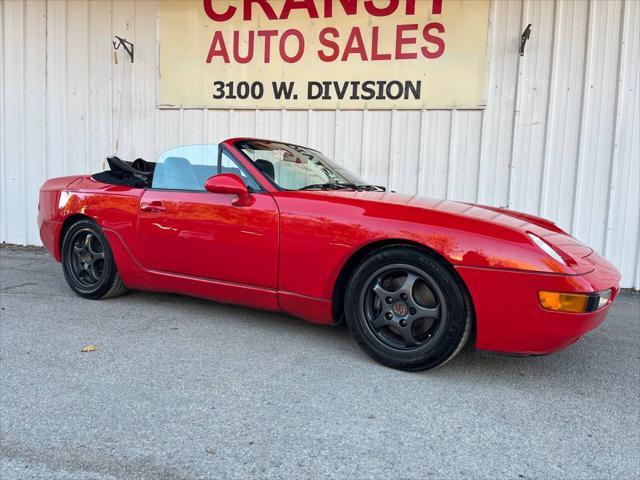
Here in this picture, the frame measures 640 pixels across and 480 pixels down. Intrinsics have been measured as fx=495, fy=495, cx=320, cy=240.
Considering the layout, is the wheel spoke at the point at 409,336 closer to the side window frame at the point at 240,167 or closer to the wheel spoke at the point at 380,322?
the wheel spoke at the point at 380,322

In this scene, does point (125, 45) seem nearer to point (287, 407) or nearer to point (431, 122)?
point (431, 122)

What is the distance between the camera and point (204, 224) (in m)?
3.54

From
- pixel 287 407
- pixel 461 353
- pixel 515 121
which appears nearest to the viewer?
pixel 287 407

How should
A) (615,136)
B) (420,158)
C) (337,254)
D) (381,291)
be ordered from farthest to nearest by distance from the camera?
1. (420,158)
2. (615,136)
3. (337,254)
4. (381,291)

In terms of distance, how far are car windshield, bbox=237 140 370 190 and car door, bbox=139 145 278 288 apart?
0.17m

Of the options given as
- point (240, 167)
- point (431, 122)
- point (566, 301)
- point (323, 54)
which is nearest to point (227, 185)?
point (240, 167)

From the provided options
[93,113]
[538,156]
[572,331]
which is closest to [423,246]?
[572,331]

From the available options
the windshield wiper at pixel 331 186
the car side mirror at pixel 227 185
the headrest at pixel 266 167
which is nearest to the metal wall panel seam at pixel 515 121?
the windshield wiper at pixel 331 186

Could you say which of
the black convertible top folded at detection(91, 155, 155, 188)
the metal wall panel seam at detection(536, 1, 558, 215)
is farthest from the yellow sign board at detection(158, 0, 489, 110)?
the black convertible top folded at detection(91, 155, 155, 188)

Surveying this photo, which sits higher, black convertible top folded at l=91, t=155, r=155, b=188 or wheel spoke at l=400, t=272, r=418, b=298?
black convertible top folded at l=91, t=155, r=155, b=188

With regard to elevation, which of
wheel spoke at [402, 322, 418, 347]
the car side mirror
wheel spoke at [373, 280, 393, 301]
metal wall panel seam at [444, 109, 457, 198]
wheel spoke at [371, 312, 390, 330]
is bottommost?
wheel spoke at [402, 322, 418, 347]

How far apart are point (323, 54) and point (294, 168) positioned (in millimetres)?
3174

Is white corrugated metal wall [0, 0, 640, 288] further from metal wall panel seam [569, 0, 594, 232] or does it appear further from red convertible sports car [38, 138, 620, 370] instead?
red convertible sports car [38, 138, 620, 370]

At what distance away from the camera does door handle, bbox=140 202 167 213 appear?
3.79 meters
